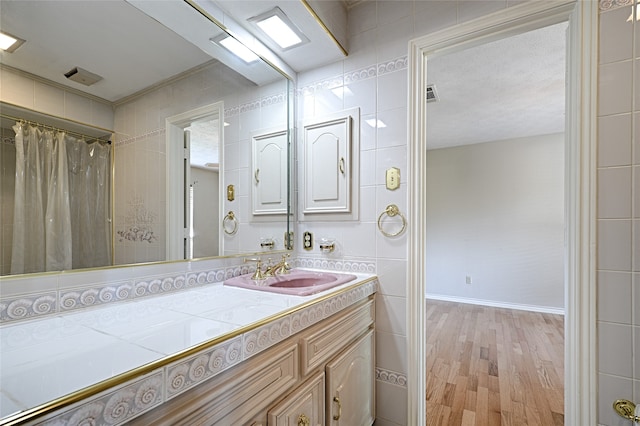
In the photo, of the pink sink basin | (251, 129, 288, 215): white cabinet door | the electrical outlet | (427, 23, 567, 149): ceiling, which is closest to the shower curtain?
the pink sink basin

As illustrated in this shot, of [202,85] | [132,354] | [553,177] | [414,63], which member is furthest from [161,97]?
[553,177]

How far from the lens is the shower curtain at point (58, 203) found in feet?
2.57

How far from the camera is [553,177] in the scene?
3.90 metres

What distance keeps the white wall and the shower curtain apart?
15.2ft

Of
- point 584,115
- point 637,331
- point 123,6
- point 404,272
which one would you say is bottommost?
point 637,331

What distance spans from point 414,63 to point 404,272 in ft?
3.62

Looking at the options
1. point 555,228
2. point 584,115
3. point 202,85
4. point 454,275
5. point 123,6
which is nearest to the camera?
point 123,6

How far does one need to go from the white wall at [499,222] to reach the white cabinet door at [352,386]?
3633 mm

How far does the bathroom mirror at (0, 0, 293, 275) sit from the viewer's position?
0.83 m

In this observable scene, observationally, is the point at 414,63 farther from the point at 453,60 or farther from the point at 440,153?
the point at 440,153

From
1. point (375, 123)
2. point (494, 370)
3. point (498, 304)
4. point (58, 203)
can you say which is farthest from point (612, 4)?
point (498, 304)

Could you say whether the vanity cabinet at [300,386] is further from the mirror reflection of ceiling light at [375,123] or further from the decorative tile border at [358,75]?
the decorative tile border at [358,75]

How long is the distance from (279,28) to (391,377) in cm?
196

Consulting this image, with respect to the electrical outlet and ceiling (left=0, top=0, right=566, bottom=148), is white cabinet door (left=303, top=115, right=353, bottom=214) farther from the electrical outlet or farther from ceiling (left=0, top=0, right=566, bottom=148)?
ceiling (left=0, top=0, right=566, bottom=148)
